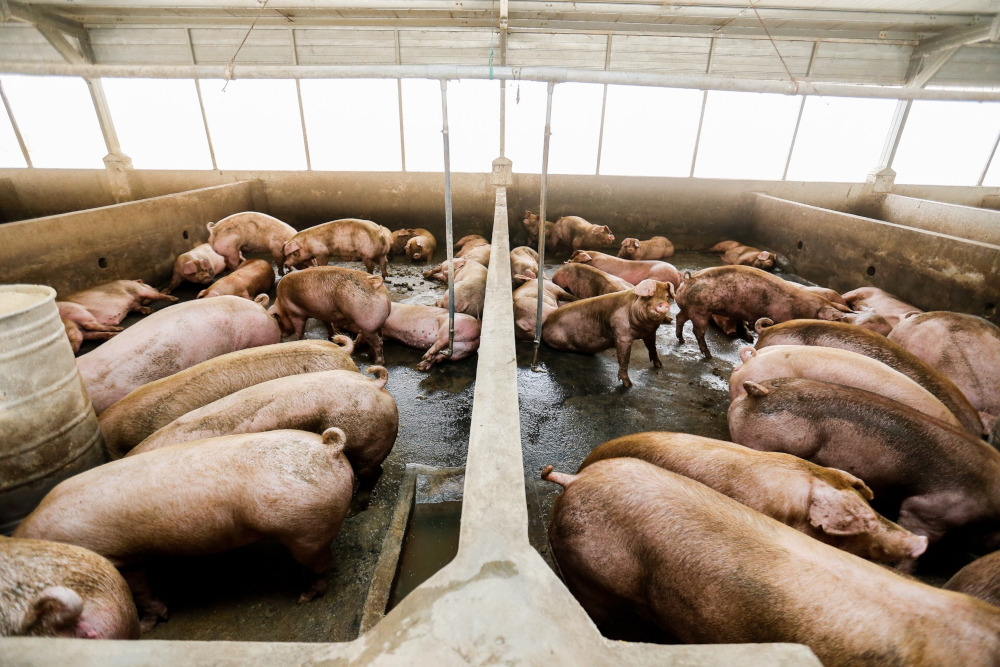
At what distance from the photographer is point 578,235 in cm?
858

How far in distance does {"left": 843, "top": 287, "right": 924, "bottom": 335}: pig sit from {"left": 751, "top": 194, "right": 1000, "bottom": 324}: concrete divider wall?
30cm

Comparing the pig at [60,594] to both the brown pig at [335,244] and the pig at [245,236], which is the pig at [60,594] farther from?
the pig at [245,236]

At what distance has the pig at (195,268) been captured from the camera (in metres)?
6.54

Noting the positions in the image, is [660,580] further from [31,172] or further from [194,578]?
[31,172]

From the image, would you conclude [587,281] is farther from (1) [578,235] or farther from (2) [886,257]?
(2) [886,257]

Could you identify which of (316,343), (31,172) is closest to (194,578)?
(316,343)

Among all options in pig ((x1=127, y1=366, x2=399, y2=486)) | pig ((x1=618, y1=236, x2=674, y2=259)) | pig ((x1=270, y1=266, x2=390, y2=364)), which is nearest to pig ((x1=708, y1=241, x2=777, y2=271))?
pig ((x1=618, y1=236, x2=674, y2=259))

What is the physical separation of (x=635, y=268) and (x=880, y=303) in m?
2.98

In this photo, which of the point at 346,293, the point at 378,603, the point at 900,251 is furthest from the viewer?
the point at 900,251

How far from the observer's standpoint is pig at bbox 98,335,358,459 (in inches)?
108

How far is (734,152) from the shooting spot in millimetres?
12164

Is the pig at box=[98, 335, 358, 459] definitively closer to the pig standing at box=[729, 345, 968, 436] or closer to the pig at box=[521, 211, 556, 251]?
the pig standing at box=[729, 345, 968, 436]

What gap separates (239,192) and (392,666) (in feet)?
31.8

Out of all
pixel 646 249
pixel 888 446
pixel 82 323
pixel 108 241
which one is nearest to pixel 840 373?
pixel 888 446
